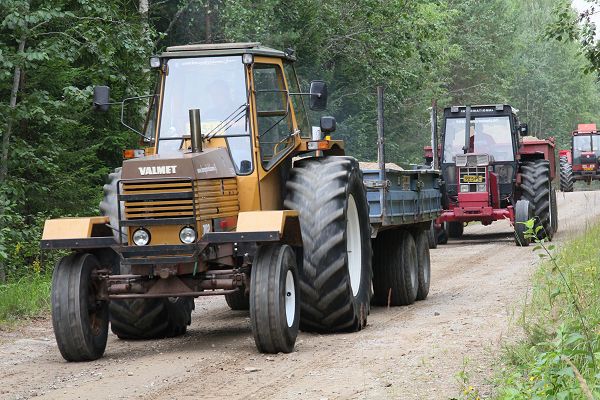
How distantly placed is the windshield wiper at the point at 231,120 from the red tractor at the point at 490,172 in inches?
431

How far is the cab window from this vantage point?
31.9 ft

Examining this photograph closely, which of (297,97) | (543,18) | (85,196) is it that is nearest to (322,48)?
(85,196)

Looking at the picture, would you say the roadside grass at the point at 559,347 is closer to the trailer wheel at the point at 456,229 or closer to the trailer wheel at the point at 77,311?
the trailer wheel at the point at 77,311

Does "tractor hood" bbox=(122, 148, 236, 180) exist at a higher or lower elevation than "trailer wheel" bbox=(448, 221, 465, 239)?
higher

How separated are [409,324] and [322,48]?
64.5 feet

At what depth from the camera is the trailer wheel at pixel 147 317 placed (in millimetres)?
9781

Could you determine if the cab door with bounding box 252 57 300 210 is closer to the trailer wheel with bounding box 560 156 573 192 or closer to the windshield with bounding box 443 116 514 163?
the windshield with bounding box 443 116 514 163

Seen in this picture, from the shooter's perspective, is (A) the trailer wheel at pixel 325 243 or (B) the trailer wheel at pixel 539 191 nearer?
(A) the trailer wheel at pixel 325 243

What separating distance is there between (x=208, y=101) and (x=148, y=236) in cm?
152

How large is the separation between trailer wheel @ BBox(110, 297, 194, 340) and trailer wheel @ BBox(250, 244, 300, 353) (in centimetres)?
136

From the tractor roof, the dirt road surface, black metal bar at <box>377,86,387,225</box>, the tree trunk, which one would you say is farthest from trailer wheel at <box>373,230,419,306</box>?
the tree trunk

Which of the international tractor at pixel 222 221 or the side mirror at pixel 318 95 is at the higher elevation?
the side mirror at pixel 318 95

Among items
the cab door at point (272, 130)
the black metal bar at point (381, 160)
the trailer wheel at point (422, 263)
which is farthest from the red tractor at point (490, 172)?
the cab door at point (272, 130)

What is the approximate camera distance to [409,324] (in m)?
10.3
